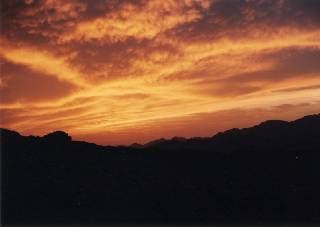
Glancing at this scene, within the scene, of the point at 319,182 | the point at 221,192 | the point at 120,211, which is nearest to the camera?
the point at 120,211

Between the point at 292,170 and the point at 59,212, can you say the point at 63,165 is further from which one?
the point at 292,170

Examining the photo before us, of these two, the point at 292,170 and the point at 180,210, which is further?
the point at 292,170

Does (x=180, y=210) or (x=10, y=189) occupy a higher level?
(x=10, y=189)

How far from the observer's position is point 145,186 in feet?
88.3

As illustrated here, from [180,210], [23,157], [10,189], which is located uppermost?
[23,157]

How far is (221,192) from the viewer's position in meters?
27.2

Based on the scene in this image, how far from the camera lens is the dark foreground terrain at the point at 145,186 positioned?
23969 mm

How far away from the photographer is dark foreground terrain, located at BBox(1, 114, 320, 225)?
944 inches

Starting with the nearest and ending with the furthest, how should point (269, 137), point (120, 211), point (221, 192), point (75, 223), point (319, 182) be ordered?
point (75, 223), point (120, 211), point (221, 192), point (319, 182), point (269, 137)

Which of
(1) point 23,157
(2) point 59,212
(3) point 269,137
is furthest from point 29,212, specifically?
(3) point 269,137

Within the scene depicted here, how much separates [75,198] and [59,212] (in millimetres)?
1534

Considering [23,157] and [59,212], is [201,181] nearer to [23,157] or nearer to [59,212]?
[59,212]

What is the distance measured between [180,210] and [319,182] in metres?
11.4

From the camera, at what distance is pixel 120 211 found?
24.2 meters
